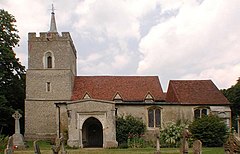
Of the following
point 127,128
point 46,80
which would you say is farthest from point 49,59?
point 127,128

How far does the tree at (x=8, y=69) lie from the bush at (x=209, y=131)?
18.8m

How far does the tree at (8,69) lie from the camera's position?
141 ft

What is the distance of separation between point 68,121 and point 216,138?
44.1 feet

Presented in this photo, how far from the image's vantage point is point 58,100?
45.3 metres

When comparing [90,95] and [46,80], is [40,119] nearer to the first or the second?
[46,80]

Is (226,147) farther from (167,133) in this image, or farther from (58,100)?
(58,100)

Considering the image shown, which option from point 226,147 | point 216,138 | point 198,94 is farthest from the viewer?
point 198,94

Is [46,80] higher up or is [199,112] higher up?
[46,80]

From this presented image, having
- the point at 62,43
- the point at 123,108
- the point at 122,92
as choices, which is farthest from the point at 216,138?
the point at 62,43

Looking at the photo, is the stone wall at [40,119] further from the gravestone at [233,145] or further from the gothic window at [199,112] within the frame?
the gravestone at [233,145]

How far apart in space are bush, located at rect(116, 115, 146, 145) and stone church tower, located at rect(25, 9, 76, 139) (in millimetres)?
7770

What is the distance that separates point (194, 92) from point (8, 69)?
66.2 ft

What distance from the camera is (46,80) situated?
46.0 metres

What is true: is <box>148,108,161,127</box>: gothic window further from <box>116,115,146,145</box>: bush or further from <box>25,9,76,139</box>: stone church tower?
<box>25,9,76,139</box>: stone church tower
